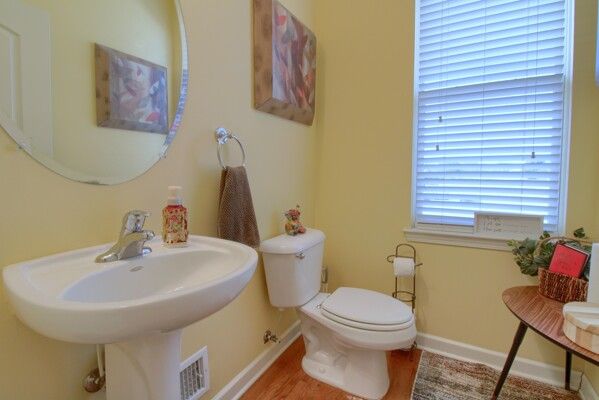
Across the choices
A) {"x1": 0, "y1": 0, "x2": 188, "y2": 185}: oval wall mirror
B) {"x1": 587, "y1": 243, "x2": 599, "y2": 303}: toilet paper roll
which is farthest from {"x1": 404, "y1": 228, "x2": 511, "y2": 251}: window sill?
{"x1": 0, "y1": 0, "x2": 188, "y2": 185}: oval wall mirror

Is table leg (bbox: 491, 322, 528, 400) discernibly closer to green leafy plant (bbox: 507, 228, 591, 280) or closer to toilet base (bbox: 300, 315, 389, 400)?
green leafy plant (bbox: 507, 228, 591, 280)

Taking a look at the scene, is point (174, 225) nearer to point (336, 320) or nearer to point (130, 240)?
point (130, 240)

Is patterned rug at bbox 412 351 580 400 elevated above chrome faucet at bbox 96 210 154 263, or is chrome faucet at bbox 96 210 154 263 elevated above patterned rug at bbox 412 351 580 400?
chrome faucet at bbox 96 210 154 263

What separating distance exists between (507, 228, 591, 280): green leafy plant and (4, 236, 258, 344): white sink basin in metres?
1.32

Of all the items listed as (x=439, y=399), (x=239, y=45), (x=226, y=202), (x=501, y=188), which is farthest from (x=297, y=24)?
(x=439, y=399)

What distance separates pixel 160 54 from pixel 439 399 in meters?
1.87

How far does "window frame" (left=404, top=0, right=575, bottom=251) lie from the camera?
4.76 ft

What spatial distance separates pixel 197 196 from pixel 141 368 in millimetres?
626

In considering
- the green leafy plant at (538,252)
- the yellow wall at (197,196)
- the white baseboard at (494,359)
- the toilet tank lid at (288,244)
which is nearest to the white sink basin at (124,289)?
the yellow wall at (197,196)

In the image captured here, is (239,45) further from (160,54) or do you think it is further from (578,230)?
(578,230)

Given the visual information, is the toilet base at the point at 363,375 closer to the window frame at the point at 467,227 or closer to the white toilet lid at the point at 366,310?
the white toilet lid at the point at 366,310

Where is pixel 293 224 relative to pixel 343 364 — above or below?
above

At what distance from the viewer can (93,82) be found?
0.87 metres

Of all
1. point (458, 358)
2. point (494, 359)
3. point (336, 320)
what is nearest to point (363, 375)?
point (336, 320)
